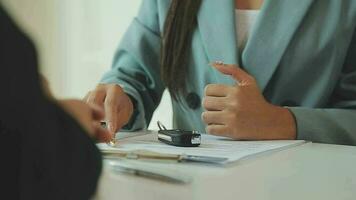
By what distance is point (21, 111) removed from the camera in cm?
27

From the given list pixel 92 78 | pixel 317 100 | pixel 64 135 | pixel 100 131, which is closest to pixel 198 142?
pixel 100 131

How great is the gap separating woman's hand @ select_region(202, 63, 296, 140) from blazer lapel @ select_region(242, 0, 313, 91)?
0.31ft

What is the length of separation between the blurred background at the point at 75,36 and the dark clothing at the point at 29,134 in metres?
1.49

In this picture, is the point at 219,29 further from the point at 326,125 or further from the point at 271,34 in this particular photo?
the point at 326,125

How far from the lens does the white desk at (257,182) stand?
0.45 m

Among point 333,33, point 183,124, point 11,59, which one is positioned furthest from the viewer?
point 183,124

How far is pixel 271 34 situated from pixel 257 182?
378mm

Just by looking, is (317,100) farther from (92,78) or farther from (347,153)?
(92,78)

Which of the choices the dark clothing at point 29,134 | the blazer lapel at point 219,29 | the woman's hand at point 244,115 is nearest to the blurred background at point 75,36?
the blazer lapel at point 219,29

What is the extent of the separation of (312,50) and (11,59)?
615 mm

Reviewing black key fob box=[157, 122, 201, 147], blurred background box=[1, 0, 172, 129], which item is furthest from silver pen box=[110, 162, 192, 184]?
blurred background box=[1, 0, 172, 129]

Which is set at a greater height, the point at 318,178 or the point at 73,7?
the point at 73,7

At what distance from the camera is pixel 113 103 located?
781 millimetres

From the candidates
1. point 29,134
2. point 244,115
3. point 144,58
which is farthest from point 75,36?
point 29,134
